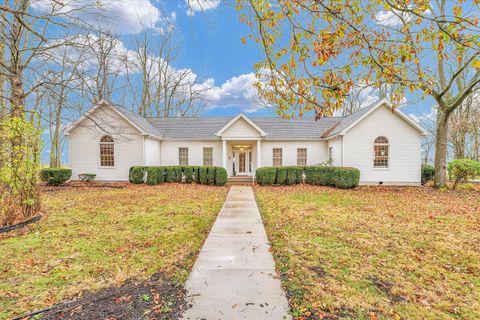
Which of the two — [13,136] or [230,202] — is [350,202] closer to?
[230,202]

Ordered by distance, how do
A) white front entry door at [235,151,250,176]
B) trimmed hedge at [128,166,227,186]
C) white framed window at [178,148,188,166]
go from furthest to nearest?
white front entry door at [235,151,250,176] → white framed window at [178,148,188,166] → trimmed hedge at [128,166,227,186]

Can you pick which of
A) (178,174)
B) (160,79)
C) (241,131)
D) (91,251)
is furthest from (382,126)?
(160,79)

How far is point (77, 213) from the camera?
8.17 meters

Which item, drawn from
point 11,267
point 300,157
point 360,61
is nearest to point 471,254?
point 360,61

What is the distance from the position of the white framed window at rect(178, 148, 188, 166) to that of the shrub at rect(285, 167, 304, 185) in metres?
8.30

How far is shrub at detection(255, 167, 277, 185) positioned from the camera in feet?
52.4

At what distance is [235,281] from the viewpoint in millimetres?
3559

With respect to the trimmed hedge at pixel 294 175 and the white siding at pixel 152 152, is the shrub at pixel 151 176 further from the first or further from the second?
the trimmed hedge at pixel 294 175

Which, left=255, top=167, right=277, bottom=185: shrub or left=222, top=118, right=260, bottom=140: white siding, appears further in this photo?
left=222, top=118, right=260, bottom=140: white siding

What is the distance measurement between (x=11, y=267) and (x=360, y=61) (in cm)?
659

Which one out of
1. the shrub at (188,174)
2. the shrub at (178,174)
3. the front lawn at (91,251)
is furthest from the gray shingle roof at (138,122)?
the front lawn at (91,251)

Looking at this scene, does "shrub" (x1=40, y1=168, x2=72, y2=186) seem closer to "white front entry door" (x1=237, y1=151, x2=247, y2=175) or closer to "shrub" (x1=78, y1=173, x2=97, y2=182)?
"shrub" (x1=78, y1=173, x2=97, y2=182)

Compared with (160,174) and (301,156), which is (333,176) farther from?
(160,174)

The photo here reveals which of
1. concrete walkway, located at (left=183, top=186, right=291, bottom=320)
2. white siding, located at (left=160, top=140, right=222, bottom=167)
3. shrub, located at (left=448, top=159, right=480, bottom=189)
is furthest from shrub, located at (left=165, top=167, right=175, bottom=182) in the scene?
shrub, located at (left=448, top=159, right=480, bottom=189)
